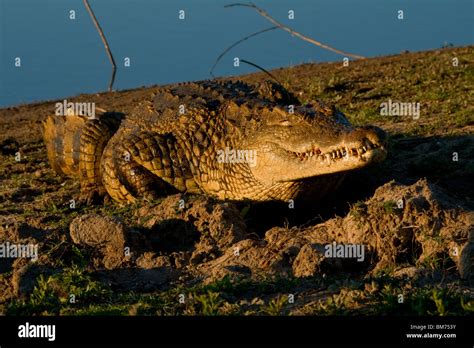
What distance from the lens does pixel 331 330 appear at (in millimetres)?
5051

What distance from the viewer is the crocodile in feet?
25.3

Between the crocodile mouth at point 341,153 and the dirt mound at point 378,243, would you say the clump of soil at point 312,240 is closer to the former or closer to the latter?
the dirt mound at point 378,243

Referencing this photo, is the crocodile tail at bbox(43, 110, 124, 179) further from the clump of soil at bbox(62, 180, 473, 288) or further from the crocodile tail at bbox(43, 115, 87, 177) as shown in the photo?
the clump of soil at bbox(62, 180, 473, 288)

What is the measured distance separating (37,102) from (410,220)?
14.0 m

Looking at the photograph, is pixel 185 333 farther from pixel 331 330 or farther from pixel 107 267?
pixel 107 267

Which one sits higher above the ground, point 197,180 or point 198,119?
point 198,119

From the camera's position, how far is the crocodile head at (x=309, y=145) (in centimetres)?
719

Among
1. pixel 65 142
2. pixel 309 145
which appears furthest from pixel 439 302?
pixel 65 142

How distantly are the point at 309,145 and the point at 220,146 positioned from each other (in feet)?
4.43

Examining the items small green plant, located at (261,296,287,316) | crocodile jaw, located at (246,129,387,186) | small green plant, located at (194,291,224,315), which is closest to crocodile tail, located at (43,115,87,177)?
crocodile jaw, located at (246,129,387,186)

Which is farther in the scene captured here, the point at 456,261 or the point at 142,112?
the point at 142,112

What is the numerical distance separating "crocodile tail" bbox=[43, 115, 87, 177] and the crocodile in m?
0.02

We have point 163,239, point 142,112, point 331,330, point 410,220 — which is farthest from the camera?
point 142,112

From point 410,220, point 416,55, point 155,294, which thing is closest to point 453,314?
point 410,220
